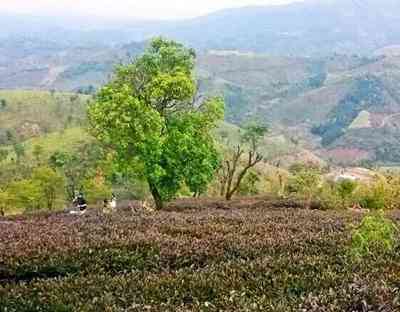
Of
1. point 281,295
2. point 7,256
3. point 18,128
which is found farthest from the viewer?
point 18,128

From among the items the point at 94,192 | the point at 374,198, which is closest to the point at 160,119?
the point at 374,198

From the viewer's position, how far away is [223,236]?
13.7 meters

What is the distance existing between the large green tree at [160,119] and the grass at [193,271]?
62.5 ft

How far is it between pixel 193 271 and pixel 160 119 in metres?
24.6

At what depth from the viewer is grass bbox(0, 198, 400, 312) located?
7.83 m

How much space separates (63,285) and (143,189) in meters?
68.0

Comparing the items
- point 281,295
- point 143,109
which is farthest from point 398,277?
point 143,109

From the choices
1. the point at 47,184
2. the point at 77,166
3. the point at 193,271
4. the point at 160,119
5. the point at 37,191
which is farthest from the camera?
the point at 77,166

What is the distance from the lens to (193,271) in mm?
10281

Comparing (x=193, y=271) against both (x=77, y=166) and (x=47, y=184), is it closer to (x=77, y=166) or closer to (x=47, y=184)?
(x=47, y=184)

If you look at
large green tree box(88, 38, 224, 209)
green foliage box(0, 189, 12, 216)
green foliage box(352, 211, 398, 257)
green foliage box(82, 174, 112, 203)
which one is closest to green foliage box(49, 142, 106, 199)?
green foliage box(82, 174, 112, 203)

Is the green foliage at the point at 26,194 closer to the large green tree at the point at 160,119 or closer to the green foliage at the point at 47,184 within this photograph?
the green foliage at the point at 47,184

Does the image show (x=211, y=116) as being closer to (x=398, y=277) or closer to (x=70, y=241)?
(x=70, y=241)

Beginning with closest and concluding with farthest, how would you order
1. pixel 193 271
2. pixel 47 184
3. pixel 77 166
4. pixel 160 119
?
1. pixel 193 271
2. pixel 160 119
3. pixel 47 184
4. pixel 77 166
